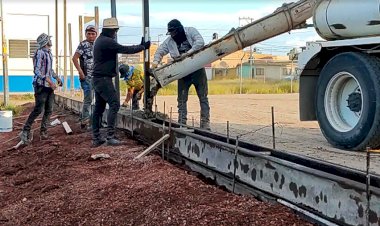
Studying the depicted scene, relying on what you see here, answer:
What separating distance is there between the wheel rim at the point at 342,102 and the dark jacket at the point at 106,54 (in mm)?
2630

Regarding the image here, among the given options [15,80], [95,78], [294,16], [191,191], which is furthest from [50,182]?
[15,80]

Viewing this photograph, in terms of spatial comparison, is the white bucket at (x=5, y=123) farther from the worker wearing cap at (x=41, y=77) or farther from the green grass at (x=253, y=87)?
the green grass at (x=253, y=87)

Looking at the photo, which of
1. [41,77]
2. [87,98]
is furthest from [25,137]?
[87,98]

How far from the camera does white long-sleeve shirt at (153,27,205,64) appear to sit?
810 centimetres

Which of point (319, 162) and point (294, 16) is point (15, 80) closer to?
point (294, 16)

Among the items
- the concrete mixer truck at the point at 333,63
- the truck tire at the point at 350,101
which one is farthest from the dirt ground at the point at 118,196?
the truck tire at the point at 350,101

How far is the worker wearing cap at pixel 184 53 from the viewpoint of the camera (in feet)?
26.7

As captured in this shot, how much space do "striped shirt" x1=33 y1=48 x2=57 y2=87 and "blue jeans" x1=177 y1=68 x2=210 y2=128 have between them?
2.27 m

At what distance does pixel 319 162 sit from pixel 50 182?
2.86m

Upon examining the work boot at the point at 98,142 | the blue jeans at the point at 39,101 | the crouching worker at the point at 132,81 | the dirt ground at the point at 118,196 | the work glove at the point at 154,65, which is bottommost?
the dirt ground at the point at 118,196

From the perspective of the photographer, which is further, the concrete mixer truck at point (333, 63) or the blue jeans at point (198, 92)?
the blue jeans at point (198, 92)

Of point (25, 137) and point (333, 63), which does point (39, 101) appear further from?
point (333, 63)

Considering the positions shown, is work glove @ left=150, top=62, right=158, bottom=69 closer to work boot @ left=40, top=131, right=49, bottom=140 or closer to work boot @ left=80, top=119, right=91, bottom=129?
work boot @ left=80, top=119, right=91, bottom=129

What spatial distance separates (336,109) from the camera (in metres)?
7.19
